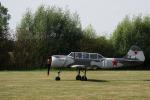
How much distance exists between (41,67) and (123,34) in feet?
49.3

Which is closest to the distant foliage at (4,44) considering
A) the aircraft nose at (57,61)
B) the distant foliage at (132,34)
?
the distant foliage at (132,34)

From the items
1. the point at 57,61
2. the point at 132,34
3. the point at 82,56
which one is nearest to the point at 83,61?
the point at 82,56

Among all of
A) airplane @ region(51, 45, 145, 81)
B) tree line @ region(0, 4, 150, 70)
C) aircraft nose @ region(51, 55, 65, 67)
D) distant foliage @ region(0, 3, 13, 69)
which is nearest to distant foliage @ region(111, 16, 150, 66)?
tree line @ region(0, 4, 150, 70)

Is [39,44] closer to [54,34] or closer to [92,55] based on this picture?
[54,34]

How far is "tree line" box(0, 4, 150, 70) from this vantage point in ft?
181

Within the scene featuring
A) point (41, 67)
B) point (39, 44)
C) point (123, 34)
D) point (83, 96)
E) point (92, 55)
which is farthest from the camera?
point (123, 34)

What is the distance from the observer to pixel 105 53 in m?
57.1

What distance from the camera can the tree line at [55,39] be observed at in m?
55.1

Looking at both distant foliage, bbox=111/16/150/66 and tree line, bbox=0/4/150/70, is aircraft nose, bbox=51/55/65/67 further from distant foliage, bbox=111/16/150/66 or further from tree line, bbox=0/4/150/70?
distant foliage, bbox=111/16/150/66

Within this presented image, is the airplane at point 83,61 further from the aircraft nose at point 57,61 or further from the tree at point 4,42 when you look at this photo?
the tree at point 4,42

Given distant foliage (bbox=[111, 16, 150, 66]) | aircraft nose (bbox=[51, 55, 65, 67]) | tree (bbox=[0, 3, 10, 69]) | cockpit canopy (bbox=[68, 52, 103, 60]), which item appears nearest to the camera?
aircraft nose (bbox=[51, 55, 65, 67])

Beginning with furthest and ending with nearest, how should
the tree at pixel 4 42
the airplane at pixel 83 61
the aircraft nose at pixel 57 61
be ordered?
the tree at pixel 4 42 → the airplane at pixel 83 61 → the aircraft nose at pixel 57 61

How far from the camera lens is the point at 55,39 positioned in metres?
57.1

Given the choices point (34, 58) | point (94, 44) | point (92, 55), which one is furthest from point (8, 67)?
point (92, 55)
